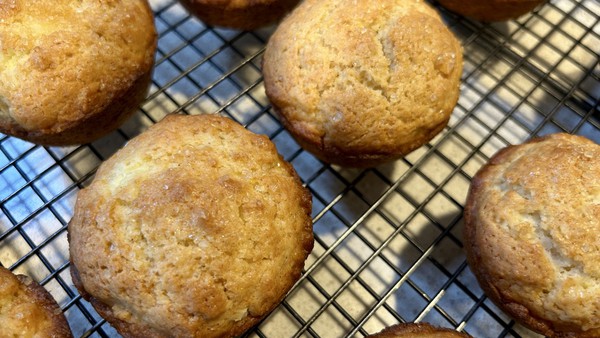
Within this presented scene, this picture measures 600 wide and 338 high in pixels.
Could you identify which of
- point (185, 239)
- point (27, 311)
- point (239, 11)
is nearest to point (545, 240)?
point (185, 239)

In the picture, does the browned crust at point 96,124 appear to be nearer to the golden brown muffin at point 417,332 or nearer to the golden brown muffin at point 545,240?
the golden brown muffin at point 417,332

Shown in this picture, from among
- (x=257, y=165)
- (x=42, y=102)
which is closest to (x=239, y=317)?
(x=257, y=165)

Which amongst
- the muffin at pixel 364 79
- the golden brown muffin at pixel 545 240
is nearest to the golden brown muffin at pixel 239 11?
the muffin at pixel 364 79

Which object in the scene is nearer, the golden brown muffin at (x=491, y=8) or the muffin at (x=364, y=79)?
the muffin at (x=364, y=79)

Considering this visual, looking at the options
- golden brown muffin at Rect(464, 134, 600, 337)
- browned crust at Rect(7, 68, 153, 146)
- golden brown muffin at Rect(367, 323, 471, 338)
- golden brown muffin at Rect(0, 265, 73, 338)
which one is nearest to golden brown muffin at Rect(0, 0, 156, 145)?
browned crust at Rect(7, 68, 153, 146)

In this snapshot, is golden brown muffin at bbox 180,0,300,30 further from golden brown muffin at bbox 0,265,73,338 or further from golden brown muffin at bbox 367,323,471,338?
golden brown muffin at bbox 367,323,471,338

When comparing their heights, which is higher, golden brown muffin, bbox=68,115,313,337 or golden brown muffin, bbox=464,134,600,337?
golden brown muffin, bbox=68,115,313,337
